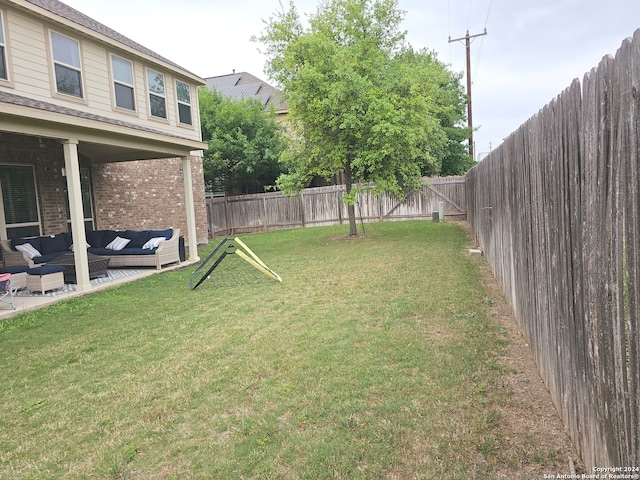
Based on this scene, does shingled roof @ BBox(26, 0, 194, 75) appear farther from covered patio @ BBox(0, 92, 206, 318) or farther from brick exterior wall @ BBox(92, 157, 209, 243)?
brick exterior wall @ BBox(92, 157, 209, 243)

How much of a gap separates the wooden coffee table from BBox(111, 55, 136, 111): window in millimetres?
4467

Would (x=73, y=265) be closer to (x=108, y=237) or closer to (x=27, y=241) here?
(x=27, y=241)

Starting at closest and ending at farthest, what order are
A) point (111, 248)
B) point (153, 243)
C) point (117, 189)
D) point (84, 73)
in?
point (84, 73) < point (153, 243) < point (111, 248) < point (117, 189)

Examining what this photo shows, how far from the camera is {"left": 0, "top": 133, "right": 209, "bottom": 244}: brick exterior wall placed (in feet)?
34.9

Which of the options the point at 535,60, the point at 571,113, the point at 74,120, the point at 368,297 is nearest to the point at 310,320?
the point at 368,297

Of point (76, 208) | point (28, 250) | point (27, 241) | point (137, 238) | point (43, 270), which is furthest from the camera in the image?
point (137, 238)

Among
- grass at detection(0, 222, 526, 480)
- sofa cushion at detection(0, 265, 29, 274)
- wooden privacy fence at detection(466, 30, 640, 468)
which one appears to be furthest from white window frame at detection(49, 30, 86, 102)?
wooden privacy fence at detection(466, 30, 640, 468)

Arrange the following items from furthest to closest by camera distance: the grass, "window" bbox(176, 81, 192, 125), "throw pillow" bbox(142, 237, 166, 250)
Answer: "window" bbox(176, 81, 192, 125)
"throw pillow" bbox(142, 237, 166, 250)
the grass

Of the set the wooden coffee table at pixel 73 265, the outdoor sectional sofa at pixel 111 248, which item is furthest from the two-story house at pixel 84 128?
the wooden coffee table at pixel 73 265

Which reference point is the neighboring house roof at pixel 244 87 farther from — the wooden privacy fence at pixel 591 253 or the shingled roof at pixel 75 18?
the wooden privacy fence at pixel 591 253

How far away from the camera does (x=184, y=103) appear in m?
14.3

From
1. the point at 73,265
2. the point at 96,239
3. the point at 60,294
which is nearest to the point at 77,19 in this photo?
the point at 96,239

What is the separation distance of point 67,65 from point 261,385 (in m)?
9.73

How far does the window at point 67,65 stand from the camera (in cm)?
992
